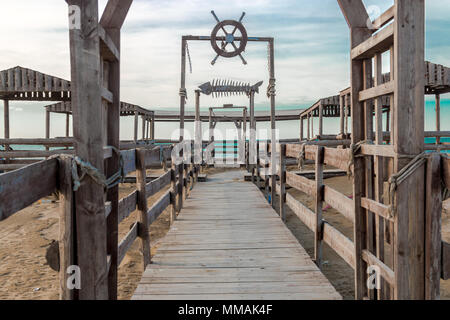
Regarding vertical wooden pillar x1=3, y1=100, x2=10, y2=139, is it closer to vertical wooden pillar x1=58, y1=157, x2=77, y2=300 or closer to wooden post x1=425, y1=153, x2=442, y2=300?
vertical wooden pillar x1=58, y1=157, x2=77, y2=300

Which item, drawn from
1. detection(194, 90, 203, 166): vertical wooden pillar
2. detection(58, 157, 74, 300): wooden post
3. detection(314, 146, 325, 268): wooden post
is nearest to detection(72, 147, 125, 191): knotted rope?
detection(58, 157, 74, 300): wooden post

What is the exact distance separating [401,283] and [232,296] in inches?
55.3

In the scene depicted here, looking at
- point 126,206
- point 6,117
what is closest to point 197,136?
point 6,117

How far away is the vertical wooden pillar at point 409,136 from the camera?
228 cm

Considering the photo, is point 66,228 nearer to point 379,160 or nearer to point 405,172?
point 405,172

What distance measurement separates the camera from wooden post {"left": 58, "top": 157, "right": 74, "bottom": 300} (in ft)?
6.91

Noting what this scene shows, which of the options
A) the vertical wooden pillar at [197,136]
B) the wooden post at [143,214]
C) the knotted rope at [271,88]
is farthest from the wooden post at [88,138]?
the vertical wooden pillar at [197,136]

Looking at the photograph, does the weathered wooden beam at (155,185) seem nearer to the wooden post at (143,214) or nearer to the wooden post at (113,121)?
the wooden post at (143,214)

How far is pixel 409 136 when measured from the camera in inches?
90.8

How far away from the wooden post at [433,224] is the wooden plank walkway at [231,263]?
891 mm

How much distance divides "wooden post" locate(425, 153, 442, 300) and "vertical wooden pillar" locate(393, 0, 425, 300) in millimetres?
50
